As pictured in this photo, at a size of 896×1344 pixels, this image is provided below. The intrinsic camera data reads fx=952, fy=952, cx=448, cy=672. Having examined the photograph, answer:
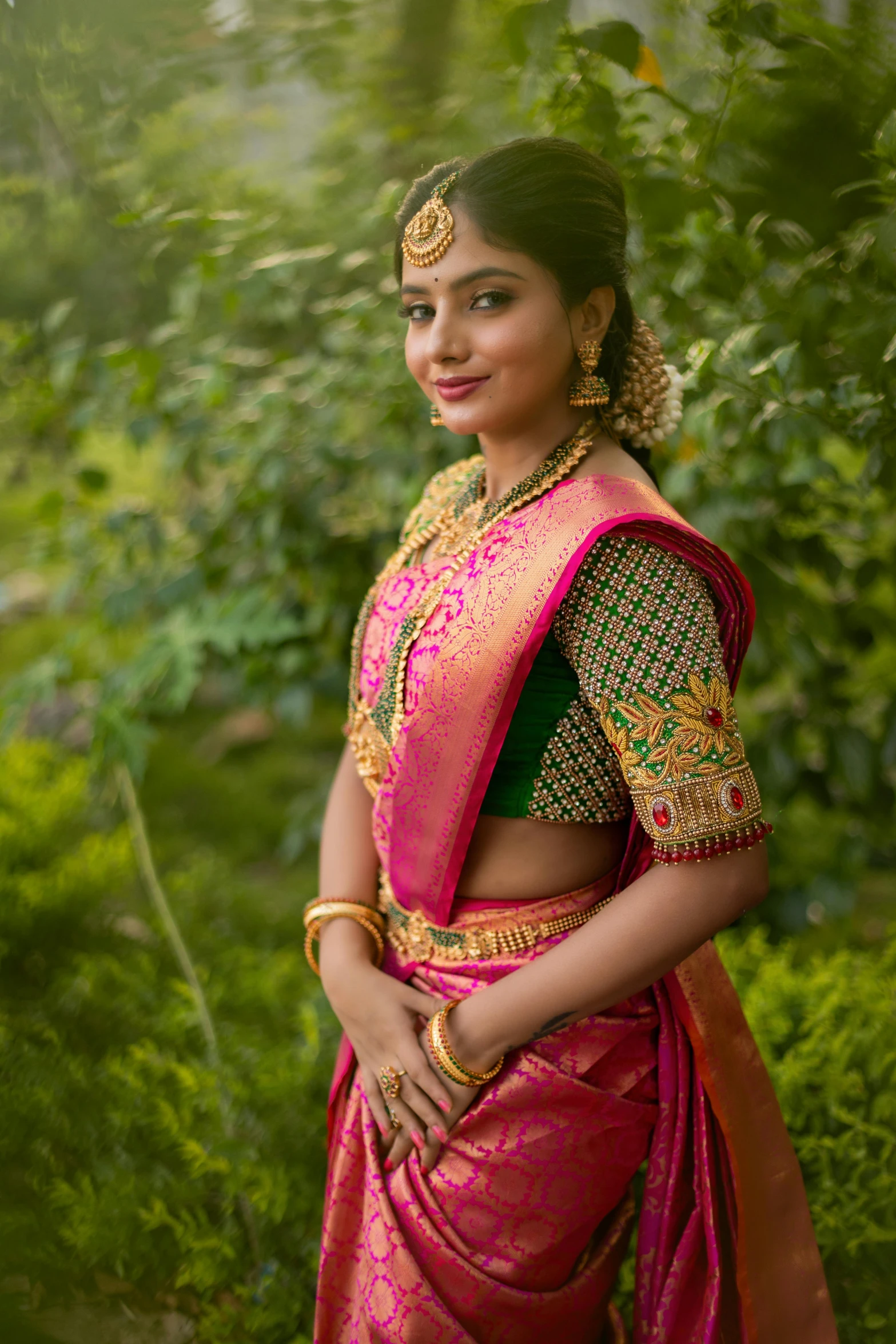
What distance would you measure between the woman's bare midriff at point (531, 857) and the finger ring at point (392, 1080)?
21cm

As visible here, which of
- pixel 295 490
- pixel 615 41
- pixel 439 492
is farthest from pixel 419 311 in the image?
pixel 295 490

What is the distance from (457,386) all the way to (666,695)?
1.33 feet

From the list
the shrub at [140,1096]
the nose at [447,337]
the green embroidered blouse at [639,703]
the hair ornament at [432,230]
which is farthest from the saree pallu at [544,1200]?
the hair ornament at [432,230]

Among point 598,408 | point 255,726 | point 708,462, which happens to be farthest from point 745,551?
point 255,726

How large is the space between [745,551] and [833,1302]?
132cm

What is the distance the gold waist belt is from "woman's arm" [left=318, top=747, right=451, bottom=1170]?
0.05m

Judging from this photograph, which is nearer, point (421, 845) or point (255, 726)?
point (421, 845)

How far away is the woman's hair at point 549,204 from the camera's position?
3.23 ft

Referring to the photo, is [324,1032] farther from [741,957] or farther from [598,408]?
[598,408]

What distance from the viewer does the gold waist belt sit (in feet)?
3.57

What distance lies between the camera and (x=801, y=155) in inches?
62.2

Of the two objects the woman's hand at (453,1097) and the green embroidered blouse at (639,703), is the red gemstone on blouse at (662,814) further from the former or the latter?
the woman's hand at (453,1097)

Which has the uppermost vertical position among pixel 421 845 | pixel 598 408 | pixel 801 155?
pixel 801 155

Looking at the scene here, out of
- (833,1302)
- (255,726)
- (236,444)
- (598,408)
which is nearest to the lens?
(598,408)
